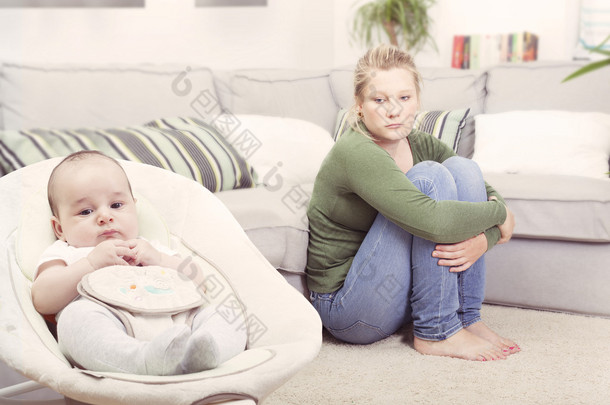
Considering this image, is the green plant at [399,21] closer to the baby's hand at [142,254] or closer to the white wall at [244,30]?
the white wall at [244,30]

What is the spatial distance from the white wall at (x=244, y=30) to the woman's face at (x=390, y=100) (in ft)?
6.49

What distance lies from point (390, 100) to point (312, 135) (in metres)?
0.83

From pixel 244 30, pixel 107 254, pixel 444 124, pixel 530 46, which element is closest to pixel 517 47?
pixel 530 46

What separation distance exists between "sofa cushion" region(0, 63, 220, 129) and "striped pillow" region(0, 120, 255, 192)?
191 millimetres

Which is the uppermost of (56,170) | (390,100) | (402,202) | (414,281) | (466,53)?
(466,53)

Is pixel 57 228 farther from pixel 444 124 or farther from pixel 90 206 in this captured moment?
pixel 444 124

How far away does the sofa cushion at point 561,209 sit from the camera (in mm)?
1826

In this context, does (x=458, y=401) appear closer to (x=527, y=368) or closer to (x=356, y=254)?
(x=527, y=368)

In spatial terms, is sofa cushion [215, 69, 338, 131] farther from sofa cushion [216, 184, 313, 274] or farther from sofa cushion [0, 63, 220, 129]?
sofa cushion [216, 184, 313, 274]

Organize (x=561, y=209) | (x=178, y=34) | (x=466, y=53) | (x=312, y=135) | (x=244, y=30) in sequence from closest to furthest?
(x=561, y=209) → (x=312, y=135) → (x=178, y=34) → (x=244, y=30) → (x=466, y=53)

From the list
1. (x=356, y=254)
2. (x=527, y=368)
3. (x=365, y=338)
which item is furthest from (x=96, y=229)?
(x=527, y=368)

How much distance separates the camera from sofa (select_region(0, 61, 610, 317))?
183cm

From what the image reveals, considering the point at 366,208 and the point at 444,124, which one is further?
the point at 444,124

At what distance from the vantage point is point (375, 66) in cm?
149
